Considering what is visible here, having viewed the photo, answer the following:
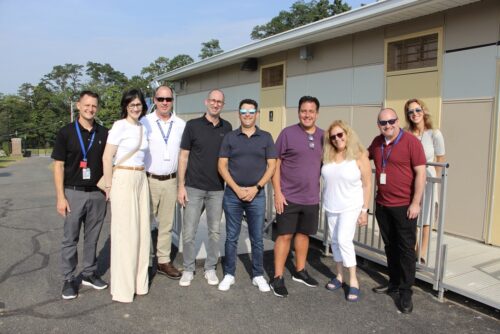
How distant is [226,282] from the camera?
4.05 m

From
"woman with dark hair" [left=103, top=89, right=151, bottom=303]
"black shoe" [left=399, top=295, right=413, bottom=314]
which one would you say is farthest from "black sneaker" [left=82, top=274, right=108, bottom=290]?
"black shoe" [left=399, top=295, right=413, bottom=314]

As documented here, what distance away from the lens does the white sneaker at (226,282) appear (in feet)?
13.2

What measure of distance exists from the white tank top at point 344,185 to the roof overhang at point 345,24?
2.91 meters

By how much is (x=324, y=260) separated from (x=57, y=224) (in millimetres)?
4728

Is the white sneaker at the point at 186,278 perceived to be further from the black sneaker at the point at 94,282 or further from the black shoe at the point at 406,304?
the black shoe at the point at 406,304

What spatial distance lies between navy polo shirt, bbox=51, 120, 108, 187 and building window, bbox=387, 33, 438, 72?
4.75m

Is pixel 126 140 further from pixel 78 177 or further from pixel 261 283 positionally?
pixel 261 283

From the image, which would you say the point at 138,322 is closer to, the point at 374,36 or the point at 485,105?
the point at 485,105


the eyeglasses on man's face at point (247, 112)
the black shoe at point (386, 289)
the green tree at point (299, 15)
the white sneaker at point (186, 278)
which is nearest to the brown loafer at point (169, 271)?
the white sneaker at point (186, 278)

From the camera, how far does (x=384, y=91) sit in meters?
6.59

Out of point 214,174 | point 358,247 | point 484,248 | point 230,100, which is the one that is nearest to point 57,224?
point 214,174

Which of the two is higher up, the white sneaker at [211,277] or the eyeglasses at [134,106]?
the eyeglasses at [134,106]

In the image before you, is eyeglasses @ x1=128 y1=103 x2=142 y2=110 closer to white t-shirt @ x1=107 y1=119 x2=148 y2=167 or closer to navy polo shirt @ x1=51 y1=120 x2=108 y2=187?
white t-shirt @ x1=107 y1=119 x2=148 y2=167

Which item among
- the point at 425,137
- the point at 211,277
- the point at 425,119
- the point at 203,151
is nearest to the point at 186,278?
the point at 211,277
